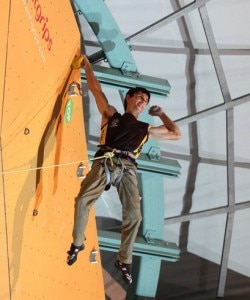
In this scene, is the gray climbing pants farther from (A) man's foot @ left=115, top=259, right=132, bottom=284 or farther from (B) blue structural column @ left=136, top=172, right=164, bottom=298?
(B) blue structural column @ left=136, top=172, right=164, bottom=298

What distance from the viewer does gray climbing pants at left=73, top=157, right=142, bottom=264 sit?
580cm

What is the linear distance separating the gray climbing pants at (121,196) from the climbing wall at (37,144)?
1.37ft

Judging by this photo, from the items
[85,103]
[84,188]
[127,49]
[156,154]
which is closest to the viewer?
[84,188]

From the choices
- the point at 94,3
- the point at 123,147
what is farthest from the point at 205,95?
the point at 123,147

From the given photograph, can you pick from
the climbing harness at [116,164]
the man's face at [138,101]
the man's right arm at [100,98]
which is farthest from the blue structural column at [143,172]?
the climbing harness at [116,164]

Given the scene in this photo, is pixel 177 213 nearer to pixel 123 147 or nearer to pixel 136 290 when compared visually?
pixel 136 290

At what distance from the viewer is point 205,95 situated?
948cm

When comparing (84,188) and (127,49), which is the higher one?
(127,49)

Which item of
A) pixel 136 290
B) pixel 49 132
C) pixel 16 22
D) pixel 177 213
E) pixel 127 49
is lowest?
pixel 136 290

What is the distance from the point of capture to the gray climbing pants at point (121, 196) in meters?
5.80

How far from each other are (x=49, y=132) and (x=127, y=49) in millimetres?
2426

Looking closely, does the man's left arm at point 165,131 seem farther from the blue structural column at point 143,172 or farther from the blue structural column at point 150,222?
the blue structural column at point 150,222

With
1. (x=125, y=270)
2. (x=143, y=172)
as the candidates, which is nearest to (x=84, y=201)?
(x=125, y=270)

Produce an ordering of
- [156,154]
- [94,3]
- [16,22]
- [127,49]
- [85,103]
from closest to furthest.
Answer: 1. [16,22]
2. [94,3]
3. [127,49]
4. [156,154]
5. [85,103]
